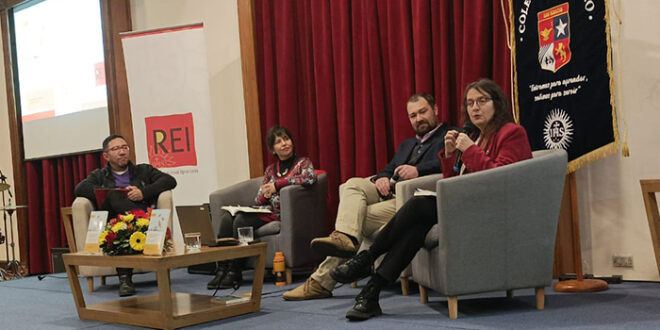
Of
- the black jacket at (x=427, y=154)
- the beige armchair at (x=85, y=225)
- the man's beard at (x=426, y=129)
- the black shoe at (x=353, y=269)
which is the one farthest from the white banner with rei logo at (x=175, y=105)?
the black shoe at (x=353, y=269)

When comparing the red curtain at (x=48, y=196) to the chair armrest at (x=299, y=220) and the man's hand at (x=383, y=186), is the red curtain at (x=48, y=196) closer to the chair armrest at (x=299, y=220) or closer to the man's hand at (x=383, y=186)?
the chair armrest at (x=299, y=220)

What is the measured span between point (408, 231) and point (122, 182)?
8.15ft

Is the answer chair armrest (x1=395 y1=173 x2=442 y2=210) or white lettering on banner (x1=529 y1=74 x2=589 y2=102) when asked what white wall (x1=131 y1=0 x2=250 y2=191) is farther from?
white lettering on banner (x1=529 y1=74 x2=589 y2=102)

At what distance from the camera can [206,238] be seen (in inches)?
134

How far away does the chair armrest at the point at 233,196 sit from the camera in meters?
4.55

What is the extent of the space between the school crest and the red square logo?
2807mm

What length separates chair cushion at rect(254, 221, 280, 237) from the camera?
418 cm

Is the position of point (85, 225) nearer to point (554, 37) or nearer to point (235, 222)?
point (235, 222)

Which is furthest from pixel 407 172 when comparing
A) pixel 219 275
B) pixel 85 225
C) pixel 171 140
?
pixel 171 140

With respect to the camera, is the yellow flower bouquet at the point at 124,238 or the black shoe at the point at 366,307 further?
the yellow flower bouquet at the point at 124,238

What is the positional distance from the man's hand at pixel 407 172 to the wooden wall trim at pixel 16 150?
487cm

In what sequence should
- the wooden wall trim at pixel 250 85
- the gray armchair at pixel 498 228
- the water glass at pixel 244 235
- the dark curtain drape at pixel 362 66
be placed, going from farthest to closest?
1. the wooden wall trim at pixel 250 85
2. the dark curtain drape at pixel 362 66
3. the water glass at pixel 244 235
4. the gray armchair at pixel 498 228

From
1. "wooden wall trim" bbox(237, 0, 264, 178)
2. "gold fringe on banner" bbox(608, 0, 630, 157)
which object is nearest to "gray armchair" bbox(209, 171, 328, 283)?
"wooden wall trim" bbox(237, 0, 264, 178)

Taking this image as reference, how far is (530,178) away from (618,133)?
88 cm
